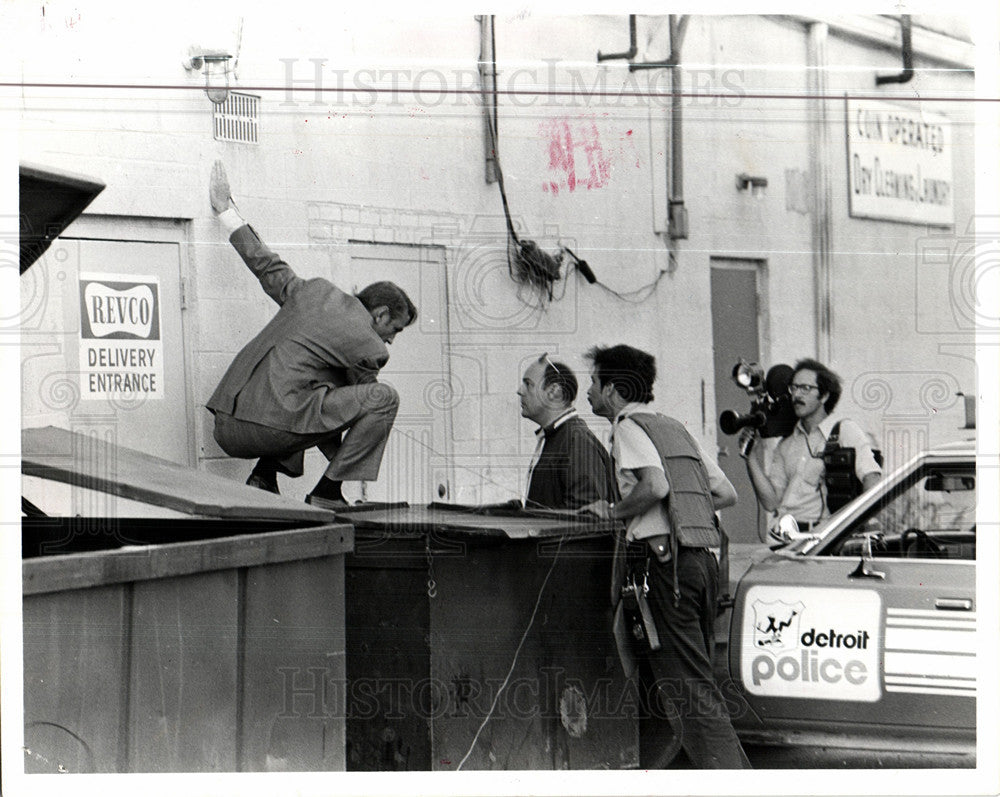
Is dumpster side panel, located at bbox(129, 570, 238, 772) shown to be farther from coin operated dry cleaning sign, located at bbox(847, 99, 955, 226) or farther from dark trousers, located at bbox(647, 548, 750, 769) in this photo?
coin operated dry cleaning sign, located at bbox(847, 99, 955, 226)

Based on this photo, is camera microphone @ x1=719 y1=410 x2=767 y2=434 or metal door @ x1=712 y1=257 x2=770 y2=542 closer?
metal door @ x1=712 y1=257 x2=770 y2=542

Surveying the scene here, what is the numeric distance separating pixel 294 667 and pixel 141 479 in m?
0.66

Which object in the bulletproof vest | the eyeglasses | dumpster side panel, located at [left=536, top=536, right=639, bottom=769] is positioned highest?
the eyeglasses

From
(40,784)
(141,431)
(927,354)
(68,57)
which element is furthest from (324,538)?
(927,354)

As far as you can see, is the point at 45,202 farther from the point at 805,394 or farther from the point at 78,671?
the point at 805,394

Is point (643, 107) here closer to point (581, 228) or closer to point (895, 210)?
point (581, 228)

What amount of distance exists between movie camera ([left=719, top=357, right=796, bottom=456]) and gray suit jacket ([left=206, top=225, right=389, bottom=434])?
1.14m

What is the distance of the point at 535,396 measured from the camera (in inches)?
183

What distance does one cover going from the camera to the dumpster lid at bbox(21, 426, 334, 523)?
13.8 ft

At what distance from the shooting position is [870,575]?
4758 mm

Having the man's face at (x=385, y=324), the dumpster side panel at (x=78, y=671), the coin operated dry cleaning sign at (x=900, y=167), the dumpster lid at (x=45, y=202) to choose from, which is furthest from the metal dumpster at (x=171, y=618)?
the coin operated dry cleaning sign at (x=900, y=167)

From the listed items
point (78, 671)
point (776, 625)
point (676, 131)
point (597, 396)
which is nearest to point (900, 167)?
point (676, 131)

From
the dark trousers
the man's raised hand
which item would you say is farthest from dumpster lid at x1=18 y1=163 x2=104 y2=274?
the dark trousers

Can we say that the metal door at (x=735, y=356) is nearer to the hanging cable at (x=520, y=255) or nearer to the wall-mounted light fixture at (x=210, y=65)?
the hanging cable at (x=520, y=255)
